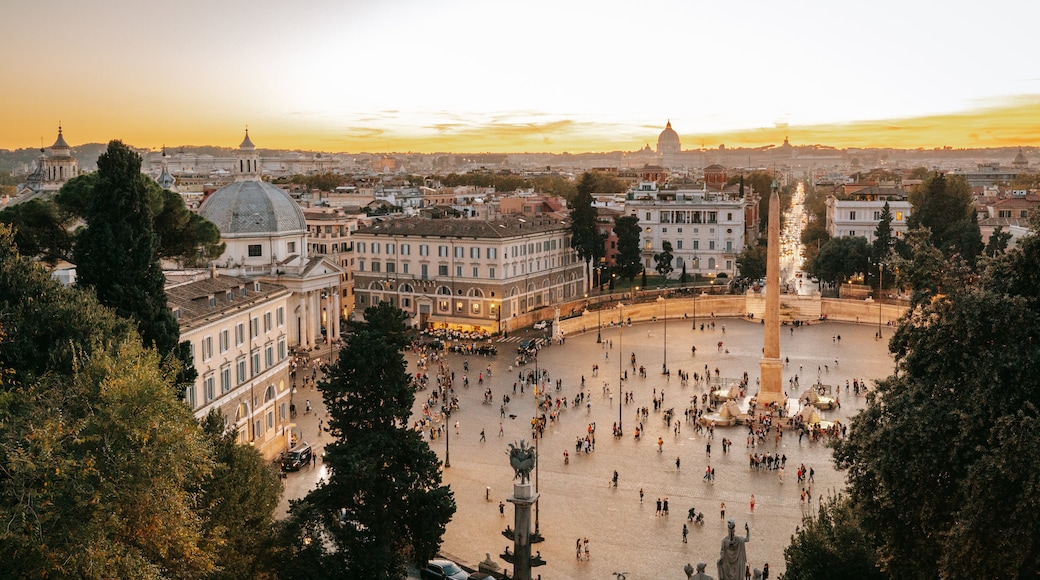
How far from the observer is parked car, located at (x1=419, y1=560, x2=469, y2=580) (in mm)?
22781

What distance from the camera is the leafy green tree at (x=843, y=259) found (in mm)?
70125

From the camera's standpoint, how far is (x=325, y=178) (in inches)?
5217

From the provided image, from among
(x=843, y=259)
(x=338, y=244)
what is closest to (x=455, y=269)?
(x=338, y=244)

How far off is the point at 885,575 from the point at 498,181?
411 feet

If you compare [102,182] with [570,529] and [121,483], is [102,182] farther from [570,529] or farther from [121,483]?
[570,529]

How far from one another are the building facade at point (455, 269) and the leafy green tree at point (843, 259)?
2095 cm

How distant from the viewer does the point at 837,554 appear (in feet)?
60.3

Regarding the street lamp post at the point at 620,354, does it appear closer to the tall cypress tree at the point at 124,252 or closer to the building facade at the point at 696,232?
the building facade at the point at 696,232

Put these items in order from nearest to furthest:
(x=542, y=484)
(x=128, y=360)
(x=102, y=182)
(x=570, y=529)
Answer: (x=128, y=360)
(x=102, y=182)
(x=570, y=529)
(x=542, y=484)

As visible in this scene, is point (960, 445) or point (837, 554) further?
point (837, 554)

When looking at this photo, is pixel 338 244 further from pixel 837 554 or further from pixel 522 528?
pixel 837 554

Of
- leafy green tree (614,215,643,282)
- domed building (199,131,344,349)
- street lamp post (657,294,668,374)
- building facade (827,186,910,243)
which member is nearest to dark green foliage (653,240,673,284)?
leafy green tree (614,215,643,282)

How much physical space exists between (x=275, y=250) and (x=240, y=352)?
22.5 metres

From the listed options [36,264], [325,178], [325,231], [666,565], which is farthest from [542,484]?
[325,178]
